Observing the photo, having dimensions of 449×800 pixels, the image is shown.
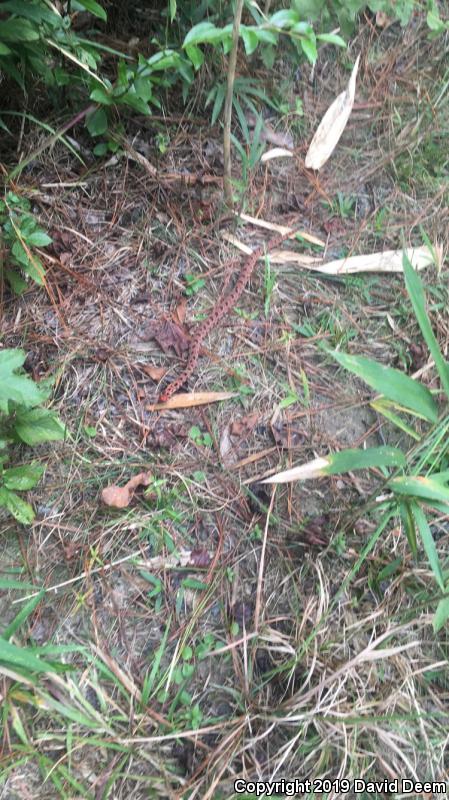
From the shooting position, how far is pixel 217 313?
209 centimetres

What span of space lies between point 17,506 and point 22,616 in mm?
331

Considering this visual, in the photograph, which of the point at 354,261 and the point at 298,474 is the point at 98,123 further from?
the point at 298,474

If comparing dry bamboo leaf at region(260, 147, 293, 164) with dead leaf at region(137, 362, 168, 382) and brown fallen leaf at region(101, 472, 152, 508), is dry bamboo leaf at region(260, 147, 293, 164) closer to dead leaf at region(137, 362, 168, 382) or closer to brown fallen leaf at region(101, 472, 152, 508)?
dead leaf at region(137, 362, 168, 382)

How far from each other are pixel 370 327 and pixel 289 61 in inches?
50.5

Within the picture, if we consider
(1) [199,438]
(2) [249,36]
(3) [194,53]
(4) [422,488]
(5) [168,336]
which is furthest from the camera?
(5) [168,336]

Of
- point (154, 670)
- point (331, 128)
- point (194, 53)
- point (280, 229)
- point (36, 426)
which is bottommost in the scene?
point (154, 670)

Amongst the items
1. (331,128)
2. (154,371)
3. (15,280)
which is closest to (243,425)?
(154,371)

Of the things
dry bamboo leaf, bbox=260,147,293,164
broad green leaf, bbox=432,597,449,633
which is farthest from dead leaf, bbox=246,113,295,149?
broad green leaf, bbox=432,597,449,633

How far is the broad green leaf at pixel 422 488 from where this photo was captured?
1.43 metres

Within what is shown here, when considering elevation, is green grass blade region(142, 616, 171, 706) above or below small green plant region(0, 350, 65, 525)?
below

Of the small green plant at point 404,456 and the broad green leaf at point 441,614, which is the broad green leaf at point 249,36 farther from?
the broad green leaf at point 441,614

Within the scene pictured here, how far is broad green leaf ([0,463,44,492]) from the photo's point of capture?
1.71m

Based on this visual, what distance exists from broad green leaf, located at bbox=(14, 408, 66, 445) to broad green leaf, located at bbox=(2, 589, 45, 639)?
1.59ft

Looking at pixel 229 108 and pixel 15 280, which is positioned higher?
pixel 229 108
